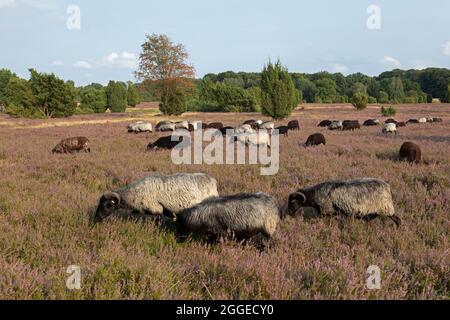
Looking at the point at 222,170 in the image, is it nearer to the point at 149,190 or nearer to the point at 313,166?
the point at 313,166

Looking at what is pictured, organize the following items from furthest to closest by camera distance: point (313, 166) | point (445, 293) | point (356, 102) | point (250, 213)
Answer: point (356, 102)
point (313, 166)
point (250, 213)
point (445, 293)

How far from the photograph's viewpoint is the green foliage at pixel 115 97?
76000mm

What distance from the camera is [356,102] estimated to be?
217 feet

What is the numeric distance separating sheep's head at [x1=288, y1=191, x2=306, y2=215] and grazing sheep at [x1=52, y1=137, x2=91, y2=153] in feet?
42.0

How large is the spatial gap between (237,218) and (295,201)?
1.79 metres

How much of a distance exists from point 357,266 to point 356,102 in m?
67.9

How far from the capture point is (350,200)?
21.1 feet

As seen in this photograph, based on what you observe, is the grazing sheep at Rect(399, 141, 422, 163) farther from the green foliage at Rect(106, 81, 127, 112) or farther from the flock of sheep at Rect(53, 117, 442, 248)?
the green foliage at Rect(106, 81, 127, 112)

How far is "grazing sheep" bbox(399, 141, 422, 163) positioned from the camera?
11.9 m

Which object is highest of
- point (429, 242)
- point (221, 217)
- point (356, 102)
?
point (356, 102)

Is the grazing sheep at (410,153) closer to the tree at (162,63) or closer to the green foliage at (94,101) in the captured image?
the tree at (162,63)

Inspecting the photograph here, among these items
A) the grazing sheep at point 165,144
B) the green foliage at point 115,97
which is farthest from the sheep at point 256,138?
the green foliage at point 115,97
